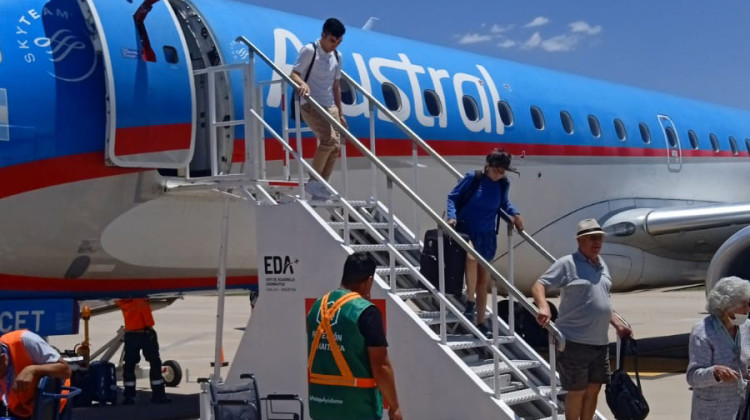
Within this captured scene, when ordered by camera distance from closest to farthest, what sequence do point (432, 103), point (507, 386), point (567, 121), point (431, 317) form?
point (507, 386) → point (431, 317) → point (432, 103) → point (567, 121)

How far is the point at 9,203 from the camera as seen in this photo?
7.64m

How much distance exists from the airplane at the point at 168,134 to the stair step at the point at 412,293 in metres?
1.98

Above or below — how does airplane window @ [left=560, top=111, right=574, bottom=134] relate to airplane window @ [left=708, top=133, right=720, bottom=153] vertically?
above

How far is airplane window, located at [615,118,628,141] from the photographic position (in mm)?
14682

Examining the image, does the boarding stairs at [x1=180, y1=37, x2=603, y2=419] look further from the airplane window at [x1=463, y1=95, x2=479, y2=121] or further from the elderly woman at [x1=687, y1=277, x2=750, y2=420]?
the airplane window at [x1=463, y1=95, x2=479, y2=121]

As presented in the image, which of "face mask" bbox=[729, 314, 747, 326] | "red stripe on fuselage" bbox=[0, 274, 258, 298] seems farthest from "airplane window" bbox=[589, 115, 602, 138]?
"face mask" bbox=[729, 314, 747, 326]

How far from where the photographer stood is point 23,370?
5.97 m

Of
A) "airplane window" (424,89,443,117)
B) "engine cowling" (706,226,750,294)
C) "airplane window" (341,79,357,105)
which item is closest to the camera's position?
"airplane window" (341,79,357,105)

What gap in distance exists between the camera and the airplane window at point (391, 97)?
1063 centimetres

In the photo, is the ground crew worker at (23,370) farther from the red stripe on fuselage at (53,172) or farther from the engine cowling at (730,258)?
the engine cowling at (730,258)

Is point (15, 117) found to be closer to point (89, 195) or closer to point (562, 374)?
point (89, 195)

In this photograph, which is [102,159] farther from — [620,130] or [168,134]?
[620,130]

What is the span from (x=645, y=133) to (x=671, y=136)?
0.90 meters

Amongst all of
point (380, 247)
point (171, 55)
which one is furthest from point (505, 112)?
point (171, 55)
